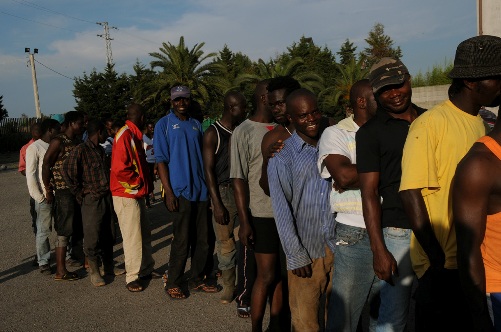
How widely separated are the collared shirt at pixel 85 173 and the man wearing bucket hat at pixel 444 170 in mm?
4599

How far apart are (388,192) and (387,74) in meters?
0.67

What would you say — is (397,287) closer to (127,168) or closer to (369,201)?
(369,201)

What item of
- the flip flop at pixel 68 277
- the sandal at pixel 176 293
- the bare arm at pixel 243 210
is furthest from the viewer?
the flip flop at pixel 68 277

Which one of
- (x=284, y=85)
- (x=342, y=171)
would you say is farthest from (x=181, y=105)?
(x=342, y=171)

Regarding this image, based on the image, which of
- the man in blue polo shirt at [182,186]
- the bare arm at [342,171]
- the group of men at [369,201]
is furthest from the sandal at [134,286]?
the bare arm at [342,171]

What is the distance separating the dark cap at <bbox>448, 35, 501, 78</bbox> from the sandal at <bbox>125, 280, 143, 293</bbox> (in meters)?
A: 4.58

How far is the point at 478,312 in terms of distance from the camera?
227 cm

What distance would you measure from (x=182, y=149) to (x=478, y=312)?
4.06 m

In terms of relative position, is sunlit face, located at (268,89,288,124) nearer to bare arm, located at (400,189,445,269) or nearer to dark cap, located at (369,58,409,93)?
dark cap, located at (369,58,409,93)

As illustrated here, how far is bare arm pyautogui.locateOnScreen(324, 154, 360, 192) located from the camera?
3074 millimetres

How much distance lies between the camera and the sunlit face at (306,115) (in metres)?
3.44

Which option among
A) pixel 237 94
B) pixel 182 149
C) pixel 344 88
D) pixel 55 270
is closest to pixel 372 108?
pixel 237 94

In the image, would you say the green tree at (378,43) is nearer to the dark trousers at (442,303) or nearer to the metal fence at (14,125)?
the metal fence at (14,125)

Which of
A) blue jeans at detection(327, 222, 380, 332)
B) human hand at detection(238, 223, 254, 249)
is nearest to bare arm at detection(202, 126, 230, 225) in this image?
human hand at detection(238, 223, 254, 249)
